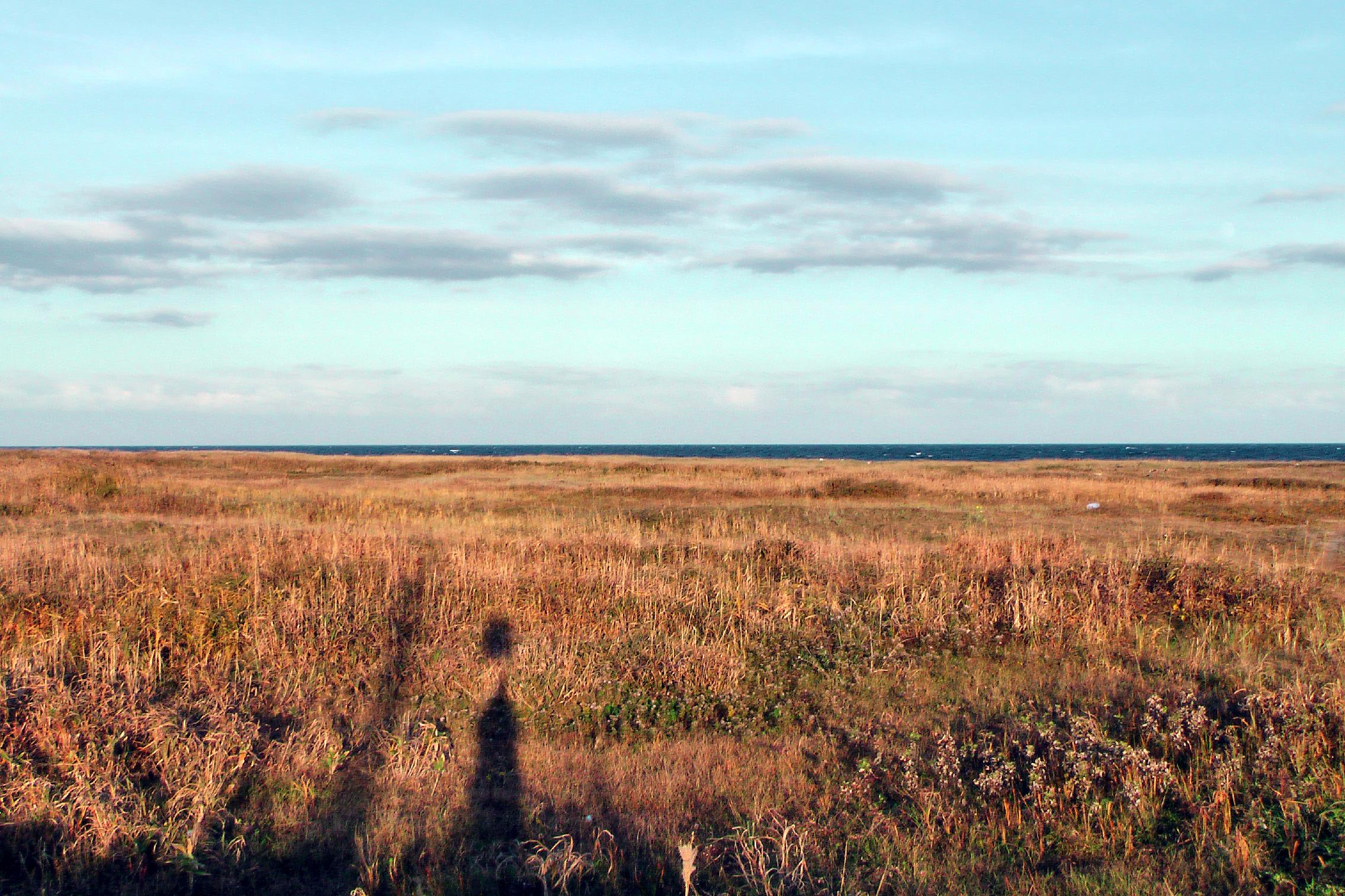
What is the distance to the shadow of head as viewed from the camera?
8.81 meters

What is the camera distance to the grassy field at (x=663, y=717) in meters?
4.90

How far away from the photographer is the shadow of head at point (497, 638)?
8.81 meters

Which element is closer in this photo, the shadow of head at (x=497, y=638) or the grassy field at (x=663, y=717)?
the grassy field at (x=663, y=717)

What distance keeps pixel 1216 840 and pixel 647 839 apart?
126 inches

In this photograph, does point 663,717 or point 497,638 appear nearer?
point 663,717

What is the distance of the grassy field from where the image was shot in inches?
193

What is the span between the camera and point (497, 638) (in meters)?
9.29

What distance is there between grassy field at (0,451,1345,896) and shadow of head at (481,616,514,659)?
94 mm

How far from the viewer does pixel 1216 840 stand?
496cm

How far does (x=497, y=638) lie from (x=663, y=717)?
2.73 metres

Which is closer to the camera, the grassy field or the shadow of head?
the grassy field

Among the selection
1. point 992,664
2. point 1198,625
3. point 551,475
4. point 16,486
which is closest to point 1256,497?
point 1198,625

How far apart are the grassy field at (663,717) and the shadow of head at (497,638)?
0.09m

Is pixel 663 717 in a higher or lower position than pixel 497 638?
lower
